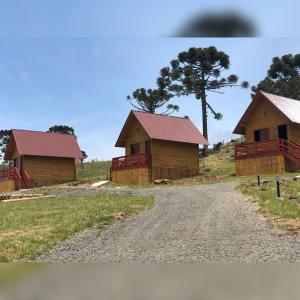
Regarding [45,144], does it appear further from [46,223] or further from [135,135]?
[46,223]

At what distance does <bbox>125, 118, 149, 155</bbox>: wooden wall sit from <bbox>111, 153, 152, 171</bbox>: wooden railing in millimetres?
1669

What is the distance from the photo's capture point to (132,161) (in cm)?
3750

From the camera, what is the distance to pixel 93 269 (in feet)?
8.81

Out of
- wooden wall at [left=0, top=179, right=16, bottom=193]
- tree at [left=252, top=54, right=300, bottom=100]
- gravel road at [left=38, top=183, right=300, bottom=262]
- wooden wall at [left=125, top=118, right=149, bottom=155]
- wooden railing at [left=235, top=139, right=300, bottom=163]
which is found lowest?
gravel road at [left=38, top=183, right=300, bottom=262]

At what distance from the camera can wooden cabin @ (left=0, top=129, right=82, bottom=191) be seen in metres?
44.4

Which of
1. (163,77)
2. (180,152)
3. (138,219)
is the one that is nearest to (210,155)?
(163,77)

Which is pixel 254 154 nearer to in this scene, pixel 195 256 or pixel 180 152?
pixel 180 152

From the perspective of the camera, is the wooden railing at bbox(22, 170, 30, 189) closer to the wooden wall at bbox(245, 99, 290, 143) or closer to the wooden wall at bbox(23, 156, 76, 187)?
the wooden wall at bbox(23, 156, 76, 187)

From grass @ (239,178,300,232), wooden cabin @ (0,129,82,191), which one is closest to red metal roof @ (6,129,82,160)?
wooden cabin @ (0,129,82,191)

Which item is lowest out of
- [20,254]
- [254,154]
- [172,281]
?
[20,254]

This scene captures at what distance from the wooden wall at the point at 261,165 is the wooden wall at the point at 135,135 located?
27.4 feet

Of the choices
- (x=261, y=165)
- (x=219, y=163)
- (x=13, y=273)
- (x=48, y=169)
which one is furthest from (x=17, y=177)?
(x=13, y=273)

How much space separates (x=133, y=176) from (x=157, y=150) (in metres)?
2.69

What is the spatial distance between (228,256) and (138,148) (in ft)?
101
